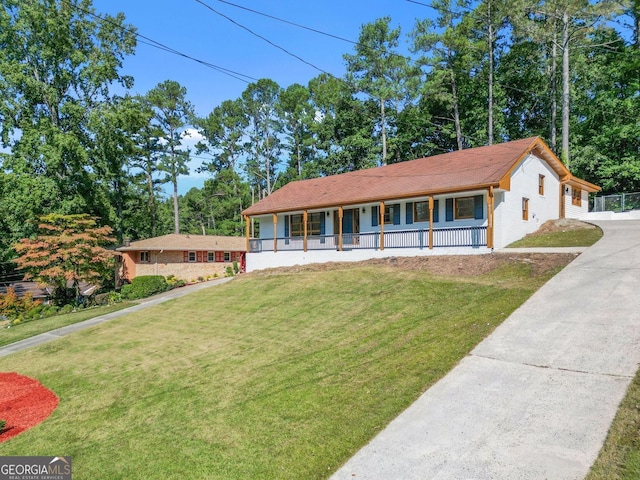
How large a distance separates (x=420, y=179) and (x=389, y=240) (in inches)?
142

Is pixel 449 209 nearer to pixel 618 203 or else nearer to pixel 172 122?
pixel 618 203

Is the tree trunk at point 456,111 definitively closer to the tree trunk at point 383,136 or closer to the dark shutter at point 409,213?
the tree trunk at point 383,136

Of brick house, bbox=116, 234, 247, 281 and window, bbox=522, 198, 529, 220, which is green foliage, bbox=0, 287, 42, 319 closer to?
brick house, bbox=116, 234, 247, 281

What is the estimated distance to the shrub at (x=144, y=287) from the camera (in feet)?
82.7

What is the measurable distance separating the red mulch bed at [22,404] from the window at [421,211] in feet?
53.7

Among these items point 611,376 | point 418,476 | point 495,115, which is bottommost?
point 418,476

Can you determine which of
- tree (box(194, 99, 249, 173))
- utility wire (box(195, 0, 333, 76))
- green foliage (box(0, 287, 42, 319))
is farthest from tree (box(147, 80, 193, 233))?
utility wire (box(195, 0, 333, 76))

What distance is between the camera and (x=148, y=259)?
29.1 m

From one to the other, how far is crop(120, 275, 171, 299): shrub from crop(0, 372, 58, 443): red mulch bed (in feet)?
47.0

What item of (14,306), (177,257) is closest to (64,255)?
(14,306)

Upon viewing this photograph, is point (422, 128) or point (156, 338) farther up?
point (422, 128)

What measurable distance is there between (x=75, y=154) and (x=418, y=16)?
104 ft

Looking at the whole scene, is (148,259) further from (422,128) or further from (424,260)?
(422,128)

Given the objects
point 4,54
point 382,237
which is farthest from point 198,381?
point 4,54
